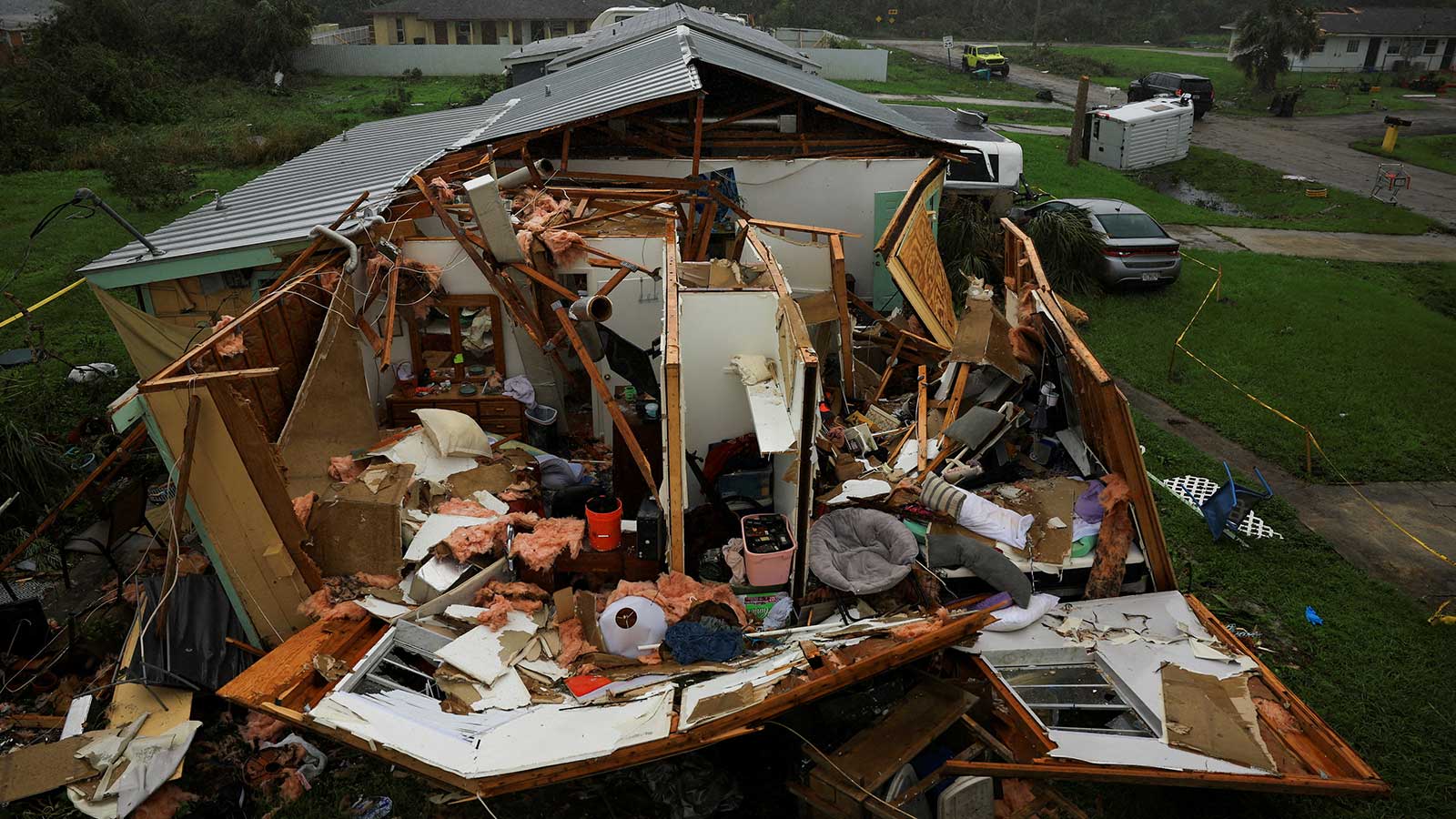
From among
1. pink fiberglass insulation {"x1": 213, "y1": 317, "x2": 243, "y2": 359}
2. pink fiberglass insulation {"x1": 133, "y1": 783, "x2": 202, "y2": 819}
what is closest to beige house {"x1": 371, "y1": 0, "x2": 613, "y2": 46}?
pink fiberglass insulation {"x1": 213, "y1": 317, "x2": 243, "y2": 359}

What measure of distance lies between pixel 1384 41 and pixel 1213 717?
173ft

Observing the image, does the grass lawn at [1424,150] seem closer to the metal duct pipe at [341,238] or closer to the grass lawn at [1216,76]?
the grass lawn at [1216,76]

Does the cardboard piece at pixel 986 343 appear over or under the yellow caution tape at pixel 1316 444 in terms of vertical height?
over

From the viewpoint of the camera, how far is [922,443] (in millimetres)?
9047

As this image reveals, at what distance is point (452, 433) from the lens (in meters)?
8.41


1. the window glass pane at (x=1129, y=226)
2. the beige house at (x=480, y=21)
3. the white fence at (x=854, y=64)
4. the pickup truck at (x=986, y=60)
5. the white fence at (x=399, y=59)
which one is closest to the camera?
the window glass pane at (x=1129, y=226)

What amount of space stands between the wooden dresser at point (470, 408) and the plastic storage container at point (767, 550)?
420 cm

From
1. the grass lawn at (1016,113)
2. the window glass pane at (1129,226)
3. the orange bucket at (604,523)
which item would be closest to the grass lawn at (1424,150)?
the grass lawn at (1016,113)

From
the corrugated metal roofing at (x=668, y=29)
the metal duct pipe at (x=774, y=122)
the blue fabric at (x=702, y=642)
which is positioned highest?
the corrugated metal roofing at (x=668, y=29)

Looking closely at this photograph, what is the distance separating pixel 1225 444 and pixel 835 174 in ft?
22.9

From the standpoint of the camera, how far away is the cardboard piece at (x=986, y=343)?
9383 mm

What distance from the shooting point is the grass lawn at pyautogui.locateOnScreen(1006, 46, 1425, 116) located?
115 ft

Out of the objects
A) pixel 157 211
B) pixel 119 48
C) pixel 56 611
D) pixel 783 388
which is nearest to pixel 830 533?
pixel 783 388

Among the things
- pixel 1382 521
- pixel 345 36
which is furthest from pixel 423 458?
pixel 345 36
